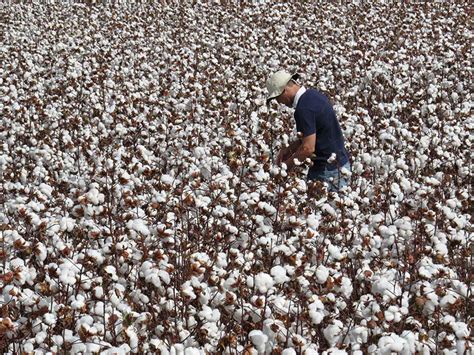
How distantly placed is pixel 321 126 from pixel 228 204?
1.53 meters

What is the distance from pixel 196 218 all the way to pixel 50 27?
11.1 meters

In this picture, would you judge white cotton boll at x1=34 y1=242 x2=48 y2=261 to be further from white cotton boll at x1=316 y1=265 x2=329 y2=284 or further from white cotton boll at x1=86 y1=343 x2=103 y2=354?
white cotton boll at x1=316 y1=265 x2=329 y2=284

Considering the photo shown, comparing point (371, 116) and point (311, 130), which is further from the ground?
point (311, 130)

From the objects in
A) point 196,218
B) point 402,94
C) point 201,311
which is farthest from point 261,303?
point 402,94

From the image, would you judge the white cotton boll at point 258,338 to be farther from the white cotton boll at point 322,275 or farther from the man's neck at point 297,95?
the man's neck at point 297,95

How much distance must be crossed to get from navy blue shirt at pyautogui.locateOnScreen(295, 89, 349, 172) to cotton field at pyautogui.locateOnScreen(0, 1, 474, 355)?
31 centimetres

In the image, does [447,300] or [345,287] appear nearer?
[447,300]

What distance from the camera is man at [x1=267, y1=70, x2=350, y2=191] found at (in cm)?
670

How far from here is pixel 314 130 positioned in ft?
22.0

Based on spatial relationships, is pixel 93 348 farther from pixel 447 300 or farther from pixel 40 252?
pixel 447 300

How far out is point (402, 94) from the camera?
10.1m

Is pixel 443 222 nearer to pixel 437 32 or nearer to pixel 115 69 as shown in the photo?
pixel 115 69

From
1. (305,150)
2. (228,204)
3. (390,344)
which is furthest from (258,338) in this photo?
(305,150)

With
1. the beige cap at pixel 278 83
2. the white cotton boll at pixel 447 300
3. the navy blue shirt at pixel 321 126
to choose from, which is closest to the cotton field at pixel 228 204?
the white cotton boll at pixel 447 300
